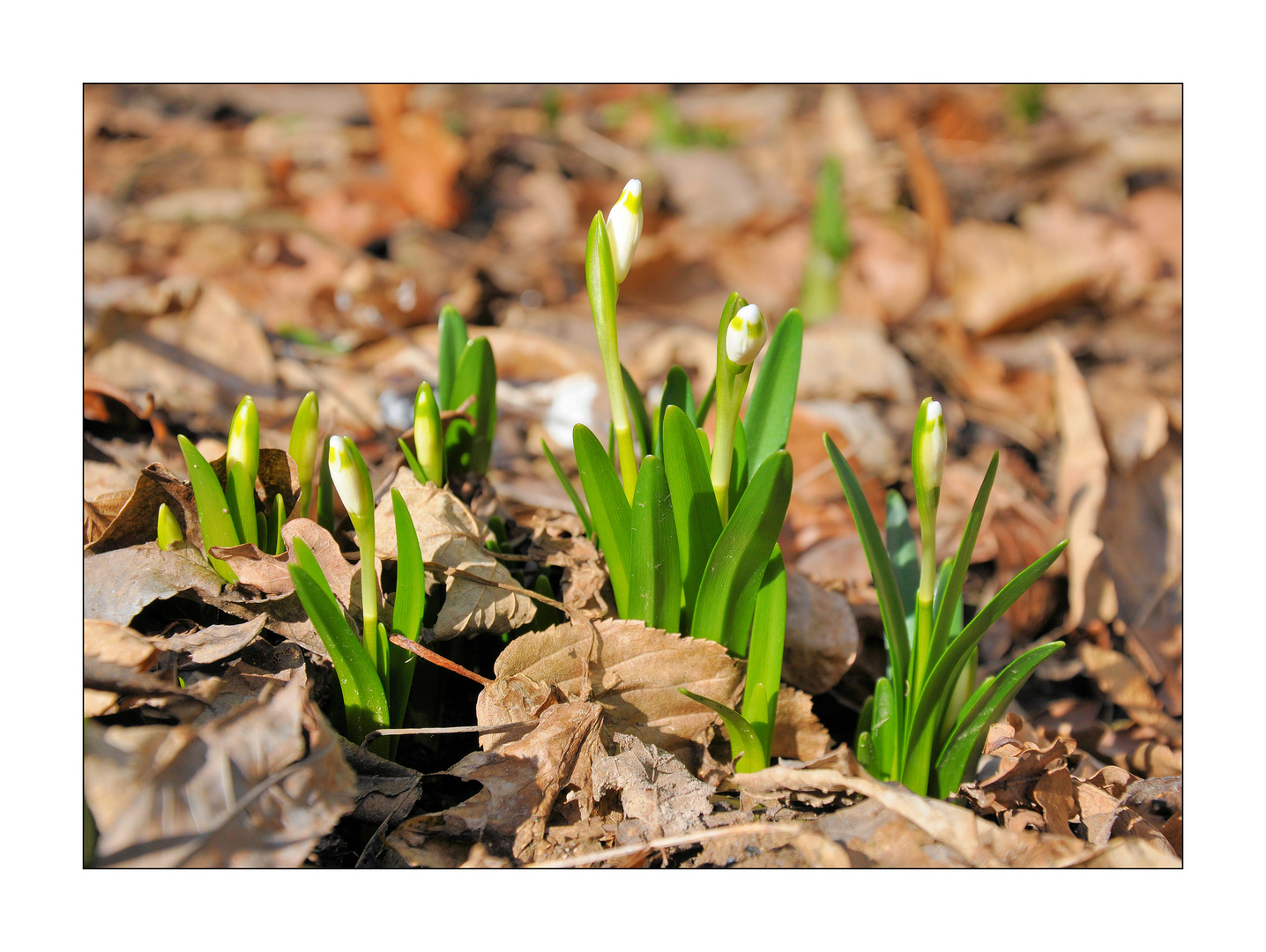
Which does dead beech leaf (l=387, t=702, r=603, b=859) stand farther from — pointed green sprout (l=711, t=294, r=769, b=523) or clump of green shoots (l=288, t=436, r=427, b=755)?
pointed green sprout (l=711, t=294, r=769, b=523)

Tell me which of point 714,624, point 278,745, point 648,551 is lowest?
point 278,745

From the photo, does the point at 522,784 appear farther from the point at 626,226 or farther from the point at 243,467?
the point at 626,226

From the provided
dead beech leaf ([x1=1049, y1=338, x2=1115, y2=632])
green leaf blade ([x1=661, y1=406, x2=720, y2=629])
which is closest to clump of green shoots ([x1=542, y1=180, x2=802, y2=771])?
green leaf blade ([x1=661, y1=406, x2=720, y2=629])

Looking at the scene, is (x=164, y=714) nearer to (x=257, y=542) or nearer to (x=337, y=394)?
(x=257, y=542)

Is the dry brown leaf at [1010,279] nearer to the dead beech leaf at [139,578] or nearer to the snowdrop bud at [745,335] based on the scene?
the snowdrop bud at [745,335]

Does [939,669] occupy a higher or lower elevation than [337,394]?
lower

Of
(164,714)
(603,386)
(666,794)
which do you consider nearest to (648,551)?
(666,794)

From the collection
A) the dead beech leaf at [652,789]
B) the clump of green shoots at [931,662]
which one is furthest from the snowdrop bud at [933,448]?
the dead beech leaf at [652,789]
